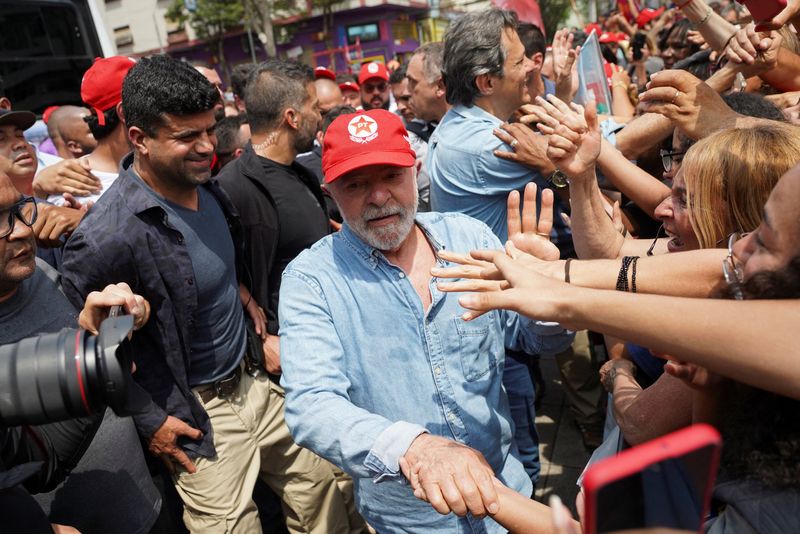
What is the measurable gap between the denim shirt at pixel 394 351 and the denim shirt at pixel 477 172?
102cm

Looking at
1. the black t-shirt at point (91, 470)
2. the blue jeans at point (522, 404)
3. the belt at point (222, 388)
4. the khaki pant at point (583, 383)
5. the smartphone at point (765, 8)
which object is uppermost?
the smartphone at point (765, 8)

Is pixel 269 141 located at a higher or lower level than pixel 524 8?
lower

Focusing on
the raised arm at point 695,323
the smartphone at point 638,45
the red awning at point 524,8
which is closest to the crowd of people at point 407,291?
the raised arm at point 695,323

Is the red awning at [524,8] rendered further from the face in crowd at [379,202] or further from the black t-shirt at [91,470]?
the black t-shirt at [91,470]

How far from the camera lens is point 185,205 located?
2516 millimetres

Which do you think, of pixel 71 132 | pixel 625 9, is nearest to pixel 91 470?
pixel 71 132

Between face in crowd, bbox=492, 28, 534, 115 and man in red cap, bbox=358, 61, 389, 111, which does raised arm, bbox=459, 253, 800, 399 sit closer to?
face in crowd, bbox=492, 28, 534, 115

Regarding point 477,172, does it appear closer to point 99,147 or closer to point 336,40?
point 99,147

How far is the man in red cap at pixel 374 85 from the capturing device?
6.95 metres

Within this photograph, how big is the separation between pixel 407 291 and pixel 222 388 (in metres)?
1.25

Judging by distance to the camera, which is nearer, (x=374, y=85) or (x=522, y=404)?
(x=522, y=404)

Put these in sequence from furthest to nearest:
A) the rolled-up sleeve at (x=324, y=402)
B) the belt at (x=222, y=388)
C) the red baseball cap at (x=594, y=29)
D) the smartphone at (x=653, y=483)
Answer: the red baseball cap at (x=594, y=29)
the belt at (x=222, y=388)
the rolled-up sleeve at (x=324, y=402)
the smartphone at (x=653, y=483)

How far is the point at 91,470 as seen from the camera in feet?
6.20

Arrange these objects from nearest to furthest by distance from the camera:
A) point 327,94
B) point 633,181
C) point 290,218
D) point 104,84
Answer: point 633,181
point 104,84
point 290,218
point 327,94
